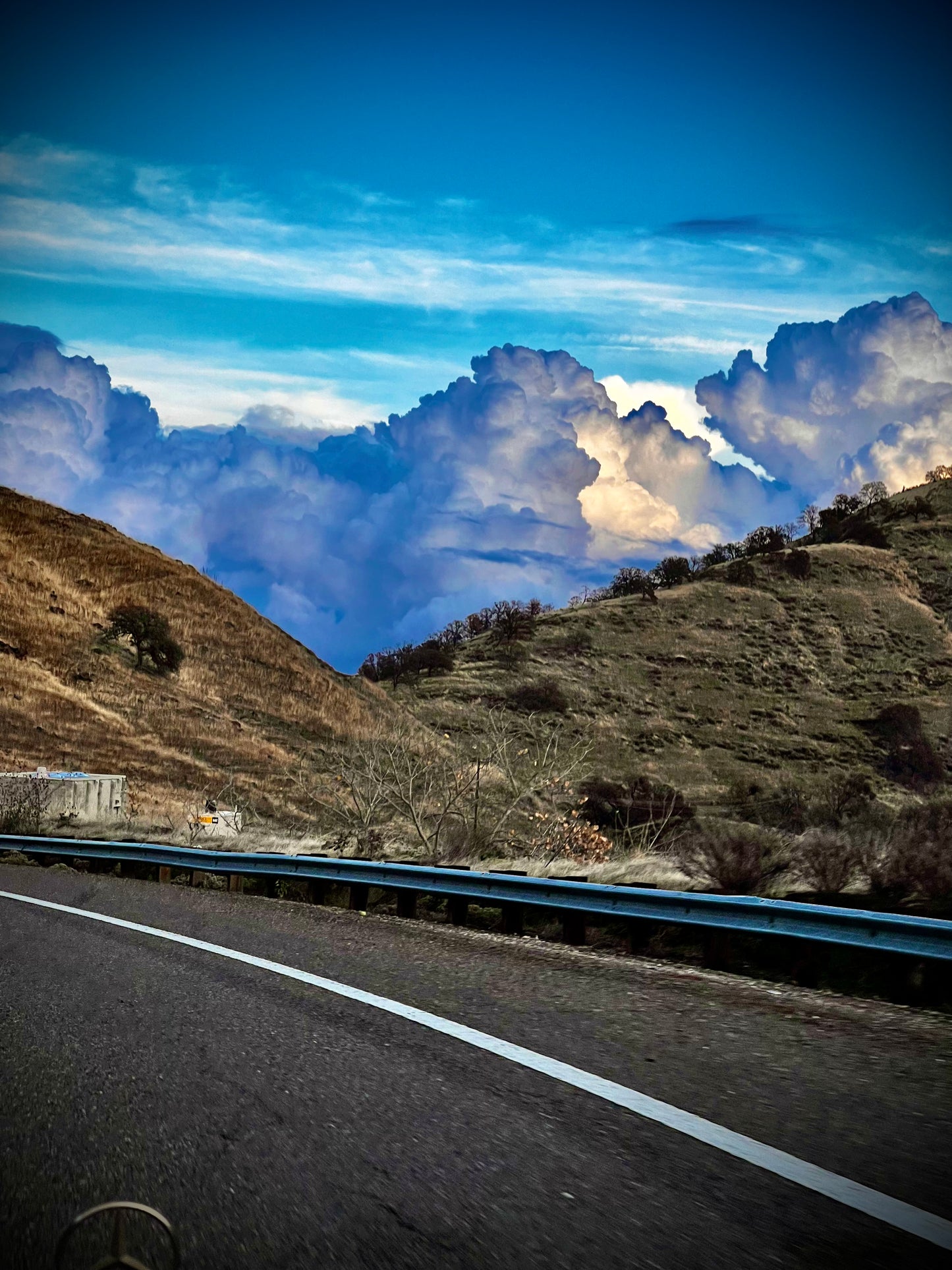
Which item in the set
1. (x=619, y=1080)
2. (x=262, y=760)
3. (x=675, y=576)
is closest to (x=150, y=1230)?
(x=619, y=1080)

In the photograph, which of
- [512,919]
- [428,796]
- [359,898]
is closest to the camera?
[512,919]

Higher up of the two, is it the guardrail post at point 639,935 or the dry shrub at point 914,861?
the dry shrub at point 914,861

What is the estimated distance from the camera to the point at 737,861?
9.24 meters

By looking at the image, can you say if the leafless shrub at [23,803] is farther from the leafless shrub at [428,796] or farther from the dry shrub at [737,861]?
the dry shrub at [737,861]

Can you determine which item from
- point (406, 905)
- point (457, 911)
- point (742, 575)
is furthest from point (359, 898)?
point (742, 575)

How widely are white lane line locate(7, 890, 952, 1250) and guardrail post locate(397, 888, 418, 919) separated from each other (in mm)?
3455

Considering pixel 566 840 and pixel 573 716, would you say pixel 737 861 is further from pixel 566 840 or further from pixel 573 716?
pixel 573 716

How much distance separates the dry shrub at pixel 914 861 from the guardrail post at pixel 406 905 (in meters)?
4.25

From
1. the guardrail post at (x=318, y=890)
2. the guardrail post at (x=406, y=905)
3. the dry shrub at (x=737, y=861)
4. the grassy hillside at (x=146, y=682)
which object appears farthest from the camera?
the grassy hillside at (x=146, y=682)

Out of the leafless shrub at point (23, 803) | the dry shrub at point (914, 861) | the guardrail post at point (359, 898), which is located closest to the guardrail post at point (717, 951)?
the dry shrub at point (914, 861)

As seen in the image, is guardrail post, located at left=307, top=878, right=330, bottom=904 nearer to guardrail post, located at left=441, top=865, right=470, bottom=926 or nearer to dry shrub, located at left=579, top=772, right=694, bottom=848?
guardrail post, located at left=441, top=865, right=470, bottom=926

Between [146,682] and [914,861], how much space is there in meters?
46.8

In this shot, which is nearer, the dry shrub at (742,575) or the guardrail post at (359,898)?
the guardrail post at (359,898)

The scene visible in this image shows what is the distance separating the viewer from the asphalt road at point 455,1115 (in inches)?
126
